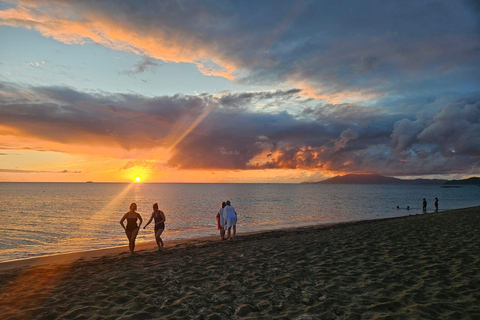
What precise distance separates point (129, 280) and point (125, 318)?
116 inches

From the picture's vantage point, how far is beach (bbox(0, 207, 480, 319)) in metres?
6.20

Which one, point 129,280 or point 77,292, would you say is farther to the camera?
point 129,280

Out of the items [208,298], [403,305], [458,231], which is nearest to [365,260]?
[403,305]

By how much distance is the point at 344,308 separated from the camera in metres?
6.16

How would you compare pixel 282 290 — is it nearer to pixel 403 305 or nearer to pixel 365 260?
pixel 403 305

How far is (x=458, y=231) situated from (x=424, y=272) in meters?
9.17

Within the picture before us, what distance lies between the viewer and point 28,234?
27.8m

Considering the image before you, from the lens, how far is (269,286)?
7742 millimetres

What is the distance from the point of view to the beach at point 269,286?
6203 mm

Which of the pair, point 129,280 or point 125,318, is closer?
point 125,318

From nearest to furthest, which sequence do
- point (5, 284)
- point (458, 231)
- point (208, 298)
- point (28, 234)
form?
point (208, 298) < point (5, 284) < point (458, 231) < point (28, 234)

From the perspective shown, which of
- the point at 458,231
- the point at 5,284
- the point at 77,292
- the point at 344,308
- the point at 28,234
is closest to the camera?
the point at 344,308

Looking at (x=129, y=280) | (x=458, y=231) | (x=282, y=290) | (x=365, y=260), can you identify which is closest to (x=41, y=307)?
(x=129, y=280)

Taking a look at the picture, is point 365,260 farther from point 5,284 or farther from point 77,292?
point 5,284
